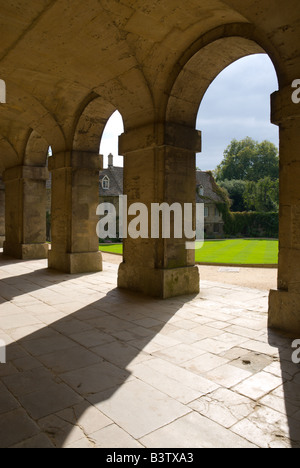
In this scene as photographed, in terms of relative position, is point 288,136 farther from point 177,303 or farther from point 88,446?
point 88,446

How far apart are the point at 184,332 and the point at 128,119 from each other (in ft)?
16.1

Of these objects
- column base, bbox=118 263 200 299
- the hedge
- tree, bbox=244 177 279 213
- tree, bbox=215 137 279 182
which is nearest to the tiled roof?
the hedge

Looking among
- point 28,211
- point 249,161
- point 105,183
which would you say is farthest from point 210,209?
point 28,211

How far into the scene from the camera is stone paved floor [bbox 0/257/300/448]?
246 centimetres

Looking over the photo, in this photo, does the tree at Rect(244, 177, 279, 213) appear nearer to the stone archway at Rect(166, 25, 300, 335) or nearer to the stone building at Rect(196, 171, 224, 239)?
the stone building at Rect(196, 171, 224, 239)

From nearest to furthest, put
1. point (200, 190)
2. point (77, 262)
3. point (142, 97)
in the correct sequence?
point (142, 97) < point (77, 262) < point (200, 190)

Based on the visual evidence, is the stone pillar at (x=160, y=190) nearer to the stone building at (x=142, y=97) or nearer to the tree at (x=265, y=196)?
the stone building at (x=142, y=97)

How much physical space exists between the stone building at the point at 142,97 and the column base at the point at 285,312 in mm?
14

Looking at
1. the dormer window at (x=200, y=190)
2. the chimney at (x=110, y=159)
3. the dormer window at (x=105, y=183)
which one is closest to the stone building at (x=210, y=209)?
the dormer window at (x=200, y=190)

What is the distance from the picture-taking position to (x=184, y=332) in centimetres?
476

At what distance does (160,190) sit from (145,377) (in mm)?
4255

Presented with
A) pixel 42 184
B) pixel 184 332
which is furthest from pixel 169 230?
pixel 42 184

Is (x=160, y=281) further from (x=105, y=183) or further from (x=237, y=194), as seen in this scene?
(x=237, y=194)

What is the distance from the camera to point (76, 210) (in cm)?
984
